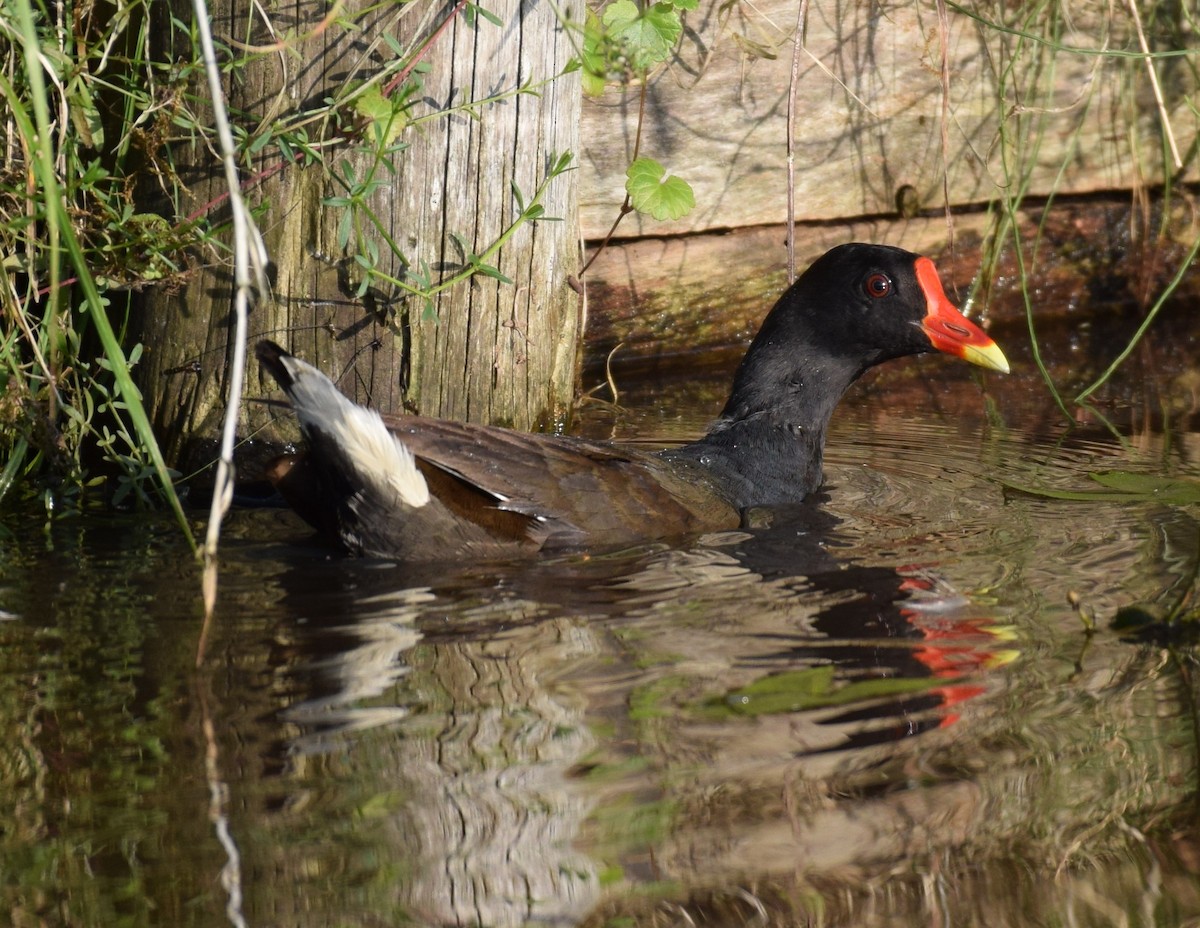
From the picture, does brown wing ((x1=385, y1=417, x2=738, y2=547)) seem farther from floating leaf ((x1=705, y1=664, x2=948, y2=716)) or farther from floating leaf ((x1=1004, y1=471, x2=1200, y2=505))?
floating leaf ((x1=705, y1=664, x2=948, y2=716))

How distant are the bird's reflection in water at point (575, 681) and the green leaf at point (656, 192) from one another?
1.21m

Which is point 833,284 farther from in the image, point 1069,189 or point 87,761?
point 87,761

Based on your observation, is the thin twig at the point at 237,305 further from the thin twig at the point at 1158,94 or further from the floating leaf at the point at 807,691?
the thin twig at the point at 1158,94

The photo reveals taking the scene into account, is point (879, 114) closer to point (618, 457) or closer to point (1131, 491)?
point (1131, 491)

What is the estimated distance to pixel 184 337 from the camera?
12.3 feet

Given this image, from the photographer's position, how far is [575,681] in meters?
2.47

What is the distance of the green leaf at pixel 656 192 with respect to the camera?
4184 mm

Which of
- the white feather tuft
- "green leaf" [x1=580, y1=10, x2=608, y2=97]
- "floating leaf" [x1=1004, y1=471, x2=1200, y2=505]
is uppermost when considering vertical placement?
"green leaf" [x1=580, y1=10, x2=608, y2=97]

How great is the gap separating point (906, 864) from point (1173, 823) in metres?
0.37

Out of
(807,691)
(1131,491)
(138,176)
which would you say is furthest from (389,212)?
(1131,491)

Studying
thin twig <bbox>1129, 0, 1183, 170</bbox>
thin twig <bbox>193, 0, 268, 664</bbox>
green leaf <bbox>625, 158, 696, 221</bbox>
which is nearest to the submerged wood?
thin twig <bbox>1129, 0, 1183, 170</bbox>

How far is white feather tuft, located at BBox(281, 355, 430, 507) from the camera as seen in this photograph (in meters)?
3.01

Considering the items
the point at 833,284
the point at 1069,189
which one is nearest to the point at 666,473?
the point at 833,284

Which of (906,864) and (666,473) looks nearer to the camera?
(906,864)
